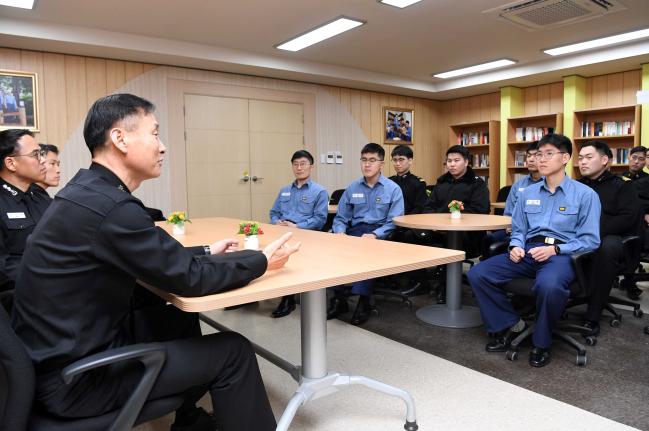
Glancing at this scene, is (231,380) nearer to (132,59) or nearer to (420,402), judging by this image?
(420,402)

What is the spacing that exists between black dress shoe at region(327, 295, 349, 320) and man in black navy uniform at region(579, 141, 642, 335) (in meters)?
1.82

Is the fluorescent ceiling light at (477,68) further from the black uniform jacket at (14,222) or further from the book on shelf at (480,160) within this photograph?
the black uniform jacket at (14,222)

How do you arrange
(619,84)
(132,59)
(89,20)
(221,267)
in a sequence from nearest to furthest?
(221,267) → (89,20) → (132,59) → (619,84)

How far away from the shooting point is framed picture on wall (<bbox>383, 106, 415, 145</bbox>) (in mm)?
8961

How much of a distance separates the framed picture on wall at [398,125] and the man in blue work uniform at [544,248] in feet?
19.2

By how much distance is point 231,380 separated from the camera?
58.8 inches

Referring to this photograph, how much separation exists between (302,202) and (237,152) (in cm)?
277

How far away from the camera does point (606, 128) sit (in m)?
7.39

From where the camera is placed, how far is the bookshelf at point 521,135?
8.21m

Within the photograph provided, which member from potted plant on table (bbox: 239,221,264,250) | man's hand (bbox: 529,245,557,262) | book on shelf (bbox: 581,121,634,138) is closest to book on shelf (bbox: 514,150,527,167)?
book on shelf (bbox: 581,121,634,138)

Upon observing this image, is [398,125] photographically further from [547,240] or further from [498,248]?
[547,240]

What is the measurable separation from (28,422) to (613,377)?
2.83 meters

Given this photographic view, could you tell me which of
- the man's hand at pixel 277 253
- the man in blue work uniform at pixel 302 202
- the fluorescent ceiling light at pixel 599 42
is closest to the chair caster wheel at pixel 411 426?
the man's hand at pixel 277 253

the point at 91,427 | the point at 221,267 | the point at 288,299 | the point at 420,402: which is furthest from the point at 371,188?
the point at 91,427
